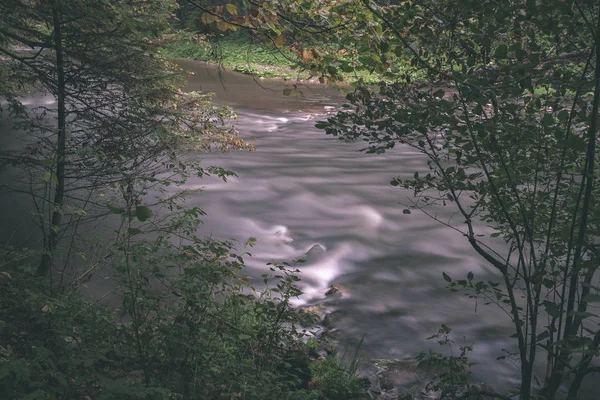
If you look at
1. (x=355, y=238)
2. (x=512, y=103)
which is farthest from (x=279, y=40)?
(x=355, y=238)

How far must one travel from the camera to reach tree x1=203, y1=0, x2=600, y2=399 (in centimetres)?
272

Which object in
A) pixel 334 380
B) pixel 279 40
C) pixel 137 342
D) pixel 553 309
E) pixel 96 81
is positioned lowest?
pixel 334 380

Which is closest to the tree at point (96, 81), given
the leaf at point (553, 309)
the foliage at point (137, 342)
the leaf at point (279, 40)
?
the foliage at point (137, 342)

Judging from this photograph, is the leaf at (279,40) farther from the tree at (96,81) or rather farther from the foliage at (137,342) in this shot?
the tree at (96,81)

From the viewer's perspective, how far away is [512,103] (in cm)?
317

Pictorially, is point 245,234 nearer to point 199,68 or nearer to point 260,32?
point 260,32

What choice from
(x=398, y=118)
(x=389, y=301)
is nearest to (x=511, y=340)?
(x=389, y=301)

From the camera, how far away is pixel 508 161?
340cm

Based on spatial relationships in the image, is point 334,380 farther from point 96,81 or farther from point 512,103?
point 96,81

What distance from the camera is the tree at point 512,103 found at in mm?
2723

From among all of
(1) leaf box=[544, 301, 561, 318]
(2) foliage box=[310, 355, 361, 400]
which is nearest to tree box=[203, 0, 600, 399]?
(1) leaf box=[544, 301, 561, 318]

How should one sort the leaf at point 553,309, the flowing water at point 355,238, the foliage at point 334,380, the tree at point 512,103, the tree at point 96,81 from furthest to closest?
Result: the flowing water at point 355,238 → the tree at point 96,81 → the foliage at point 334,380 → the tree at point 512,103 → the leaf at point 553,309

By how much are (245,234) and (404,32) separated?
6.14 meters

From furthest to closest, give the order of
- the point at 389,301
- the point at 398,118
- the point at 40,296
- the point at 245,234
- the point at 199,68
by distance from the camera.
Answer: the point at 199,68 → the point at 245,234 → the point at 389,301 → the point at 40,296 → the point at 398,118
